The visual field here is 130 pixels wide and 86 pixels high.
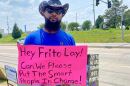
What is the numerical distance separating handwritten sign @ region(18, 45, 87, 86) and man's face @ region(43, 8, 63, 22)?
0.94ft

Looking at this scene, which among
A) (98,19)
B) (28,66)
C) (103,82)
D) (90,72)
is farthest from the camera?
(98,19)

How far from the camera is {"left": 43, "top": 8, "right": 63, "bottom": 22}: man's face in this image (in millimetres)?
3822

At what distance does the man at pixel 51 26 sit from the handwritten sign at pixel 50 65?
99mm

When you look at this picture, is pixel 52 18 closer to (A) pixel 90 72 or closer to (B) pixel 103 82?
(A) pixel 90 72

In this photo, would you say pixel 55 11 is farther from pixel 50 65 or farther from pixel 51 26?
pixel 50 65

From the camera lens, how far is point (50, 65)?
3.76 m

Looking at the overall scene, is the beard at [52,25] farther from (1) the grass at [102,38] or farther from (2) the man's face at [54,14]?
(1) the grass at [102,38]

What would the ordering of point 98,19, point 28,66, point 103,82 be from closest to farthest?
point 28,66 → point 103,82 → point 98,19

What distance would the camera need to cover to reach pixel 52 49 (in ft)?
12.5

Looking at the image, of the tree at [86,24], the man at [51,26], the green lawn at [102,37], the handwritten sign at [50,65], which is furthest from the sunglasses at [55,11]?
the tree at [86,24]

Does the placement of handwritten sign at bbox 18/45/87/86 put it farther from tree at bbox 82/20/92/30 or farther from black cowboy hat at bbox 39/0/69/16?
tree at bbox 82/20/92/30

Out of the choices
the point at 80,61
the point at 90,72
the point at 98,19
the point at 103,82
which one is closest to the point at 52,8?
the point at 80,61

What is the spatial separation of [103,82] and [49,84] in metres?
7.90

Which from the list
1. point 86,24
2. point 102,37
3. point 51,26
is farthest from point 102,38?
point 86,24
